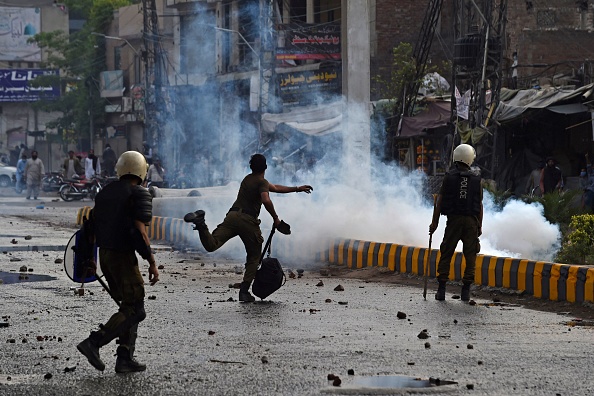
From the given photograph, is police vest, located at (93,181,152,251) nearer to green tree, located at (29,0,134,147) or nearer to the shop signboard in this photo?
the shop signboard

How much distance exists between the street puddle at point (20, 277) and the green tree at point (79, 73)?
5351 centimetres

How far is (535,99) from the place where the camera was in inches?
1054

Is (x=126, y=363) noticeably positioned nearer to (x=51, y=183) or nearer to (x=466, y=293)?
(x=466, y=293)

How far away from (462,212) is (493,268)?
1.46 m

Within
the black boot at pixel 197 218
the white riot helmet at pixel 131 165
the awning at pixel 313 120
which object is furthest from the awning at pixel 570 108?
the white riot helmet at pixel 131 165

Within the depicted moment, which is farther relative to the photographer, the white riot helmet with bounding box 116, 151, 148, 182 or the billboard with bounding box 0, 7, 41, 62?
the billboard with bounding box 0, 7, 41, 62

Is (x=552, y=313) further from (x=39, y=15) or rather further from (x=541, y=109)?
(x=39, y=15)

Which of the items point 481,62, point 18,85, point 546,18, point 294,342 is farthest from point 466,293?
point 18,85

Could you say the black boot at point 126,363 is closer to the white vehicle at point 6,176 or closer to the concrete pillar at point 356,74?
the concrete pillar at point 356,74

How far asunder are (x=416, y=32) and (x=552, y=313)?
101 feet

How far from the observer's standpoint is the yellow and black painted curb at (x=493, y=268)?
11.9m

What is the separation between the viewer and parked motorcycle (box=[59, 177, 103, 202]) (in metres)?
39.2

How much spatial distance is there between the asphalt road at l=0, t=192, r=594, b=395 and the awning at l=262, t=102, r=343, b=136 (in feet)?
58.9

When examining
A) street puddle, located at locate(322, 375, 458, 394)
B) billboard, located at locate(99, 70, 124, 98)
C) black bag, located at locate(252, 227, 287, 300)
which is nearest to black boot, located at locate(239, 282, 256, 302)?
black bag, located at locate(252, 227, 287, 300)
